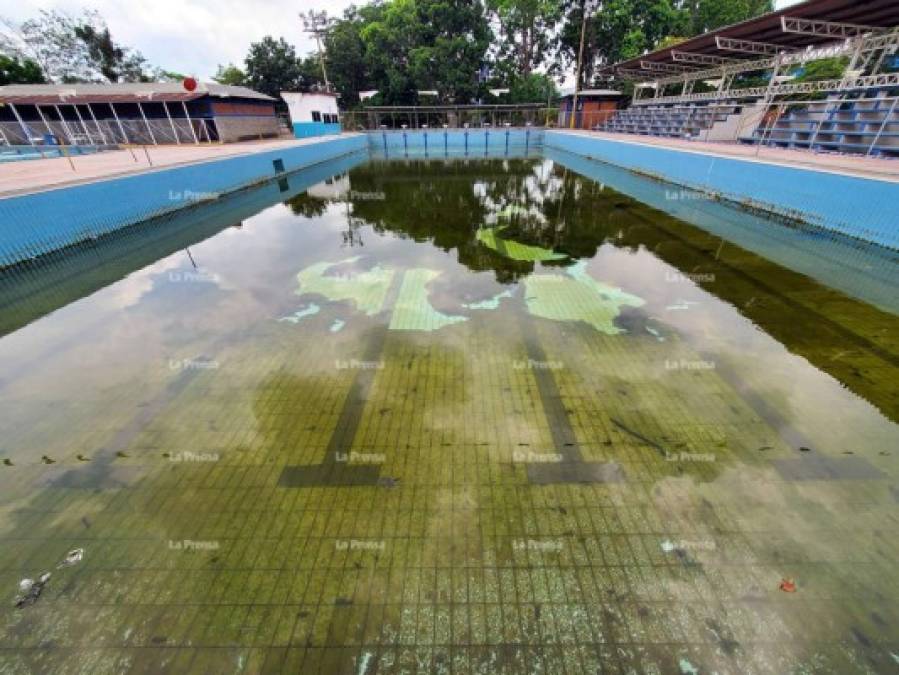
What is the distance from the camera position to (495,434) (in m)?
3.81

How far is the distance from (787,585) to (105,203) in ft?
43.9

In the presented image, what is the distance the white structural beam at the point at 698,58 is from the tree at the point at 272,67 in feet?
112

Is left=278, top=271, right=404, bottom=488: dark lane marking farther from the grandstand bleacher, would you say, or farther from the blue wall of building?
the blue wall of building

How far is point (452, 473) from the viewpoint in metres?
3.41

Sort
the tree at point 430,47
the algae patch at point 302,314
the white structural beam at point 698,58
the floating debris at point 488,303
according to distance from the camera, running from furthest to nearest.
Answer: the tree at point 430,47, the white structural beam at point 698,58, the floating debris at point 488,303, the algae patch at point 302,314

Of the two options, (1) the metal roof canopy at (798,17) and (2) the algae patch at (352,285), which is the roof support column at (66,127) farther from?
(1) the metal roof canopy at (798,17)

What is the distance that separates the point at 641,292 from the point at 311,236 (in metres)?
7.62

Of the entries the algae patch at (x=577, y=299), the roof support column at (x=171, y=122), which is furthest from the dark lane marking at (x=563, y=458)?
the roof support column at (x=171, y=122)

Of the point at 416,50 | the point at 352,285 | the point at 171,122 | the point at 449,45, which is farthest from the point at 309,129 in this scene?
the point at 352,285

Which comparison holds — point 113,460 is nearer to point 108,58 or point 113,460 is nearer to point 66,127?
point 66,127

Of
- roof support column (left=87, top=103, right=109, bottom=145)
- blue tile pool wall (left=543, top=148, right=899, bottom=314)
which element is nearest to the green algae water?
blue tile pool wall (left=543, top=148, right=899, bottom=314)

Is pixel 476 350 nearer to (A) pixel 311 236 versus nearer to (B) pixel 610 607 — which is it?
(B) pixel 610 607

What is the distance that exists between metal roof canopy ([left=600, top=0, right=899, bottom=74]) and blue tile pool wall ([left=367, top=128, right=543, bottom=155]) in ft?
43.3

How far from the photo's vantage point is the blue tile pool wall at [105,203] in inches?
302
